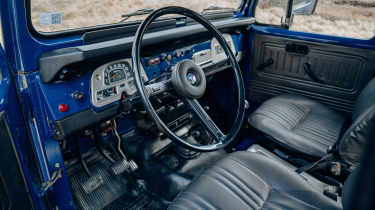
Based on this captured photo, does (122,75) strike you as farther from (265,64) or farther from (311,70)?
(311,70)

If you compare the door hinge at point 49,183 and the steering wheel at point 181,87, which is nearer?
the steering wheel at point 181,87

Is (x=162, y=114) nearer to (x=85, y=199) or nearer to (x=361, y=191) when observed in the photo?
(x=85, y=199)

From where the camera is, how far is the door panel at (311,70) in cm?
213

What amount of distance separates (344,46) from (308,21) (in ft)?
2.10

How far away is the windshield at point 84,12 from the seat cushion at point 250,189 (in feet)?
3.22

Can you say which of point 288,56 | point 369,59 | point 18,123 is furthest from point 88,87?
point 369,59

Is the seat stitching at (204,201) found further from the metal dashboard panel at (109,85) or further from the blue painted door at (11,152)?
the blue painted door at (11,152)

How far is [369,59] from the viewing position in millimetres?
2055

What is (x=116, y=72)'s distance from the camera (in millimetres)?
1507

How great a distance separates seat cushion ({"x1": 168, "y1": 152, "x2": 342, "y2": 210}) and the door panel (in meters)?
1.10

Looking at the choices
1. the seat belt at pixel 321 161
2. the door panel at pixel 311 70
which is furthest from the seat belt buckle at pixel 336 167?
the door panel at pixel 311 70

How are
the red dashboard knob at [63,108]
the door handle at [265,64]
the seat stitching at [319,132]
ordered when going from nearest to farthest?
the red dashboard knob at [63,108], the seat stitching at [319,132], the door handle at [265,64]

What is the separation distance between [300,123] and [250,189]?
83 centimetres

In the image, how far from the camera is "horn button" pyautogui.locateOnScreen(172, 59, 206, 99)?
52.8 inches
